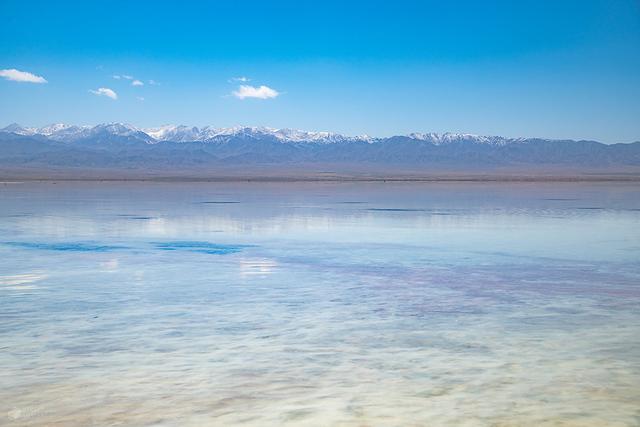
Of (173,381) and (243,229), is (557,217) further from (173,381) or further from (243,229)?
(173,381)

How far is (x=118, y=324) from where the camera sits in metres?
7.03

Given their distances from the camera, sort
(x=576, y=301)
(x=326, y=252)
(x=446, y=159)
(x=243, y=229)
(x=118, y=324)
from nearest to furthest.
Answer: (x=118, y=324), (x=576, y=301), (x=326, y=252), (x=243, y=229), (x=446, y=159)

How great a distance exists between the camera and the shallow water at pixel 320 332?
456cm

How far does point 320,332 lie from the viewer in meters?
6.69

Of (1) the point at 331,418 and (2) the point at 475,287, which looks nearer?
(1) the point at 331,418

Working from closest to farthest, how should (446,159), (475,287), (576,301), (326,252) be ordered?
Result: (576,301)
(475,287)
(326,252)
(446,159)

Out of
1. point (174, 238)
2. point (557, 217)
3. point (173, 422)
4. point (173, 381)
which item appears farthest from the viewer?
point (557, 217)

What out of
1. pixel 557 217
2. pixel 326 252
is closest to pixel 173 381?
pixel 326 252

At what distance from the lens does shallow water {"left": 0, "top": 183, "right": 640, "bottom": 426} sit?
15.0 ft

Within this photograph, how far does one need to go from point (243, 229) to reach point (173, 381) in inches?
488

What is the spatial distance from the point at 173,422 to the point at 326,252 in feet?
29.4

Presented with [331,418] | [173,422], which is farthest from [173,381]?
[331,418]

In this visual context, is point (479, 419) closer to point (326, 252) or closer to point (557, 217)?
point (326, 252)

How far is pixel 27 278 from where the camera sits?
9.93m
